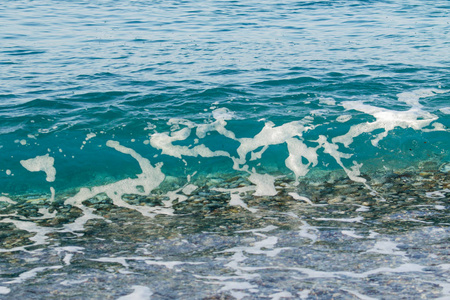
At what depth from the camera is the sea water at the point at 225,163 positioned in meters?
5.39

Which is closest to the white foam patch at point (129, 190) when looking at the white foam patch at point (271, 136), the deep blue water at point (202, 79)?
the deep blue water at point (202, 79)

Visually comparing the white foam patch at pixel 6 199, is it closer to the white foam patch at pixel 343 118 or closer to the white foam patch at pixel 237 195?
the white foam patch at pixel 237 195

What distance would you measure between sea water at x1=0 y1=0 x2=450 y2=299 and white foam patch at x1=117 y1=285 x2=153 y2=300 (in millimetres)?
24

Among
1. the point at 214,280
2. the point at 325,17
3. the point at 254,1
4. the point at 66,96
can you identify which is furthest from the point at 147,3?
the point at 214,280

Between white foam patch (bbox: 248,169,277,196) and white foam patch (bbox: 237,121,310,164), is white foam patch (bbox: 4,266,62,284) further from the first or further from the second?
white foam patch (bbox: 237,121,310,164)

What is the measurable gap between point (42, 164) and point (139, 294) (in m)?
4.98

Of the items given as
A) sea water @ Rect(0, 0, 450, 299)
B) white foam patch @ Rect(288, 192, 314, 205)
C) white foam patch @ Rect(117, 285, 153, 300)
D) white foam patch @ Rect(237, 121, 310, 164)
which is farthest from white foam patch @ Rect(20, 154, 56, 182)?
white foam patch @ Rect(117, 285, 153, 300)

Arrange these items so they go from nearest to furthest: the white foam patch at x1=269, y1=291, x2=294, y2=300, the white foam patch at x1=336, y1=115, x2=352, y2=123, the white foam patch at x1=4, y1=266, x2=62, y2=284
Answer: the white foam patch at x1=269, y1=291, x2=294, y2=300, the white foam patch at x1=4, y1=266, x2=62, y2=284, the white foam patch at x1=336, y1=115, x2=352, y2=123

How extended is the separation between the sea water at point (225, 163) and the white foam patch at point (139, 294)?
0.9 inches

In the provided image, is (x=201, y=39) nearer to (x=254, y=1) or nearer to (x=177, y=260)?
(x=254, y=1)

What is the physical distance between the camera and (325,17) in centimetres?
2158

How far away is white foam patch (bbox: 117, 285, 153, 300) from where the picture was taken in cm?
491

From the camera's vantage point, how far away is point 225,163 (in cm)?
919

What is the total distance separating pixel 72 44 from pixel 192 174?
10.0 meters
